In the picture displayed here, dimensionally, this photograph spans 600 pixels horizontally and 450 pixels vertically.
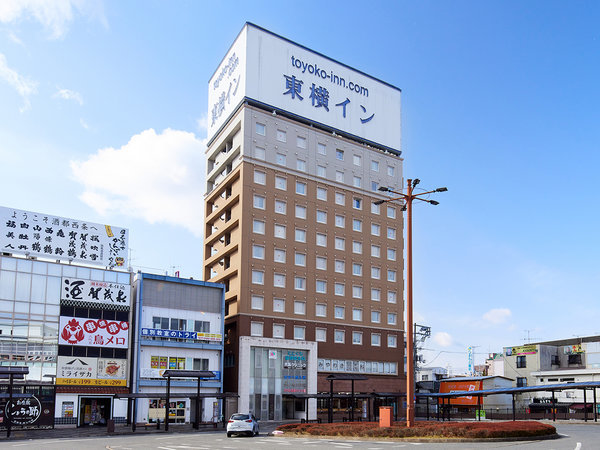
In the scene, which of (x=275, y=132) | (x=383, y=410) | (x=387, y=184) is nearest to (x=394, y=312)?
(x=387, y=184)

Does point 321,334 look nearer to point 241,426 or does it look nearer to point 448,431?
point 241,426

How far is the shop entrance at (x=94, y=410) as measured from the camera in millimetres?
61175

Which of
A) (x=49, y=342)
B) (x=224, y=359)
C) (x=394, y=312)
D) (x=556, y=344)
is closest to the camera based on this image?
(x=49, y=342)

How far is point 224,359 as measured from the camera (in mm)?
75875

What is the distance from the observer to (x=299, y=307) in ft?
258

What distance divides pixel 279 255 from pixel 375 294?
15777 mm

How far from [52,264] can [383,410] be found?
125 ft

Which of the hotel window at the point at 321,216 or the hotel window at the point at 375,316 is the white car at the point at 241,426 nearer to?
the hotel window at the point at 321,216

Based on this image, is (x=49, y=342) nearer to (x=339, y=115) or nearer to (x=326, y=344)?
(x=326, y=344)

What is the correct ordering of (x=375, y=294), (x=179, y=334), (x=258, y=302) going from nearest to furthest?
(x=179, y=334)
(x=258, y=302)
(x=375, y=294)

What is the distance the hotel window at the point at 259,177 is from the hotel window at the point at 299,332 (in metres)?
18.3

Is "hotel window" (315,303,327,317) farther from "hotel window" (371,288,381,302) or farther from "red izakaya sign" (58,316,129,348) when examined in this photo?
"red izakaya sign" (58,316,129,348)

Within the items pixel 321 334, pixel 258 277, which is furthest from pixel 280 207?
pixel 321 334

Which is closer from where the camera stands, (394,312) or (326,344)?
(326,344)
